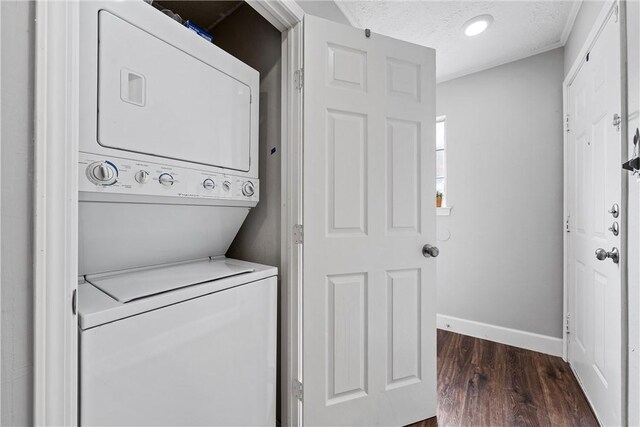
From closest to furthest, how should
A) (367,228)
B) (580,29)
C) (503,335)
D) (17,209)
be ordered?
(17,209) < (367,228) < (580,29) < (503,335)

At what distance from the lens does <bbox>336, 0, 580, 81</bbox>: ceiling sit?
178cm

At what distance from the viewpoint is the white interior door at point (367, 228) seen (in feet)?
4.34

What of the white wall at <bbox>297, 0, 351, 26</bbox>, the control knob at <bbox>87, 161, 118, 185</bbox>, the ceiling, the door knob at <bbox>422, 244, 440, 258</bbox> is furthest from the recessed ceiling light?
the control knob at <bbox>87, 161, 118, 185</bbox>

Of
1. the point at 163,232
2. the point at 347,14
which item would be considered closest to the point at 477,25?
the point at 347,14

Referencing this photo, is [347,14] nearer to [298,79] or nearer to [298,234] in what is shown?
[298,79]

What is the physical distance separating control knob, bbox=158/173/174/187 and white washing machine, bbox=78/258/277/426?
1.11 feet

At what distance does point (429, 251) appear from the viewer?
60.5 inches

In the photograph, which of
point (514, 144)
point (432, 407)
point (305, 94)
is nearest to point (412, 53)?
point (305, 94)

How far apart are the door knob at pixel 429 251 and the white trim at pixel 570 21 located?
183 cm

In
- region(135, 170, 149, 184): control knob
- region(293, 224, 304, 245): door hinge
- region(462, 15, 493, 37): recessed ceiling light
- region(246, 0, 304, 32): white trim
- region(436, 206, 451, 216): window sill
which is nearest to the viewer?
region(135, 170, 149, 184): control knob

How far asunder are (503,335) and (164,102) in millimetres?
2983

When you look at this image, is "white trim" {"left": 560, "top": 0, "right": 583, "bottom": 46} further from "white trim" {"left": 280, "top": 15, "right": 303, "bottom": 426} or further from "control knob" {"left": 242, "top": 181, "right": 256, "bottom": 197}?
"control knob" {"left": 242, "top": 181, "right": 256, "bottom": 197}

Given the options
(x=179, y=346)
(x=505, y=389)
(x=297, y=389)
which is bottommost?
(x=505, y=389)

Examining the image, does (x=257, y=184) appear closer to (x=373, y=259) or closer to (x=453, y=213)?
(x=373, y=259)
